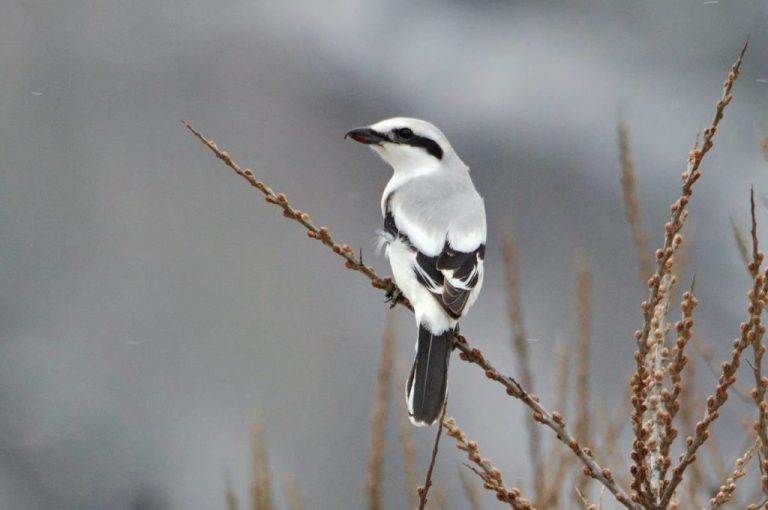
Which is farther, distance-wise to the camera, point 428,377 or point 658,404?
point 428,377

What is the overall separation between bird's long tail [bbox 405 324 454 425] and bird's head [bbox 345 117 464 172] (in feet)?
3.15

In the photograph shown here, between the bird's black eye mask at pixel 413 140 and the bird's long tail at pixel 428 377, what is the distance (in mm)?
968

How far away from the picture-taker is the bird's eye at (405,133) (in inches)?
130

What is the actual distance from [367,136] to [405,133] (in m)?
0.16

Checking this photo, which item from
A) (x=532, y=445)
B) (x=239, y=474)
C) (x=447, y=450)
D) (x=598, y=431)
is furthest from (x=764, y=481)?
(x=239, y=474)

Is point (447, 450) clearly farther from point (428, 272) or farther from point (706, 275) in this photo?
point (428, 272)

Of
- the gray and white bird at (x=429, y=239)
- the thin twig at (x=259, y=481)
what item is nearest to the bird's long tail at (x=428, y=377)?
the gray and white bird at (x=429, y=239)

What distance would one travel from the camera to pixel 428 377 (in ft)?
7.66

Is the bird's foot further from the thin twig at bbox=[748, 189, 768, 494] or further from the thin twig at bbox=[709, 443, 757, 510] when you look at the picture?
the thin twig at bbox=[748, 189, 768, 494]

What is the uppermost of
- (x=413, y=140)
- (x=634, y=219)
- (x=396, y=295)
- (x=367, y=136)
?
(x=413, y=140)

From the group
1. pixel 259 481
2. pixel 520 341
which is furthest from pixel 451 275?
pixel 259 481

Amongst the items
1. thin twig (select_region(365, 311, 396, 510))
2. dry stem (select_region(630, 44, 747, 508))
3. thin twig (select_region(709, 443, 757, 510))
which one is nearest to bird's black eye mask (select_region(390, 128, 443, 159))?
thin twig (select_region(365, 311, 396, 510))

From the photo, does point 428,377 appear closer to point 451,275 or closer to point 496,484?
point 451,275

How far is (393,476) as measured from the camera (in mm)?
6043
